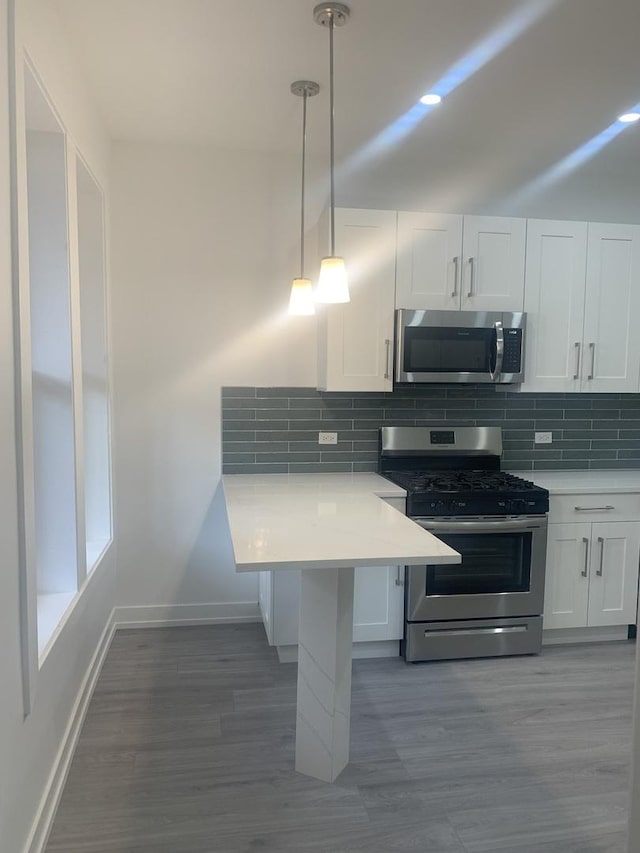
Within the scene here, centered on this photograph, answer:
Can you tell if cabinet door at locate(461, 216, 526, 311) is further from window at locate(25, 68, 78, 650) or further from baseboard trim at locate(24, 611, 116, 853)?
baseboard trim at locate(24, 611, 116, 853)

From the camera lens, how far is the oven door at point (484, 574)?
3.10 meters

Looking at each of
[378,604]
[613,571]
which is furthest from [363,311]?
[613,571]

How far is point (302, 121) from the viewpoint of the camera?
2.99m

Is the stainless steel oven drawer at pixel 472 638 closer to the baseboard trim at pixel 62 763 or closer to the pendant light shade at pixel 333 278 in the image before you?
the baseboard trim at pixel 62 763

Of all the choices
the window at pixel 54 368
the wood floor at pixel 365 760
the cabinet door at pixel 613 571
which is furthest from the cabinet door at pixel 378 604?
the window at pixel 54 368

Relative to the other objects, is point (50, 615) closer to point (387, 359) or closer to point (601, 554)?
point (387, 359)

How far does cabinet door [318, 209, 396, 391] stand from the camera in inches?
125

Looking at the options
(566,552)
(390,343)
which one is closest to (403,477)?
(390,343)

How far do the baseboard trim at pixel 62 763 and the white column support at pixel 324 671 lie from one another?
0.80m

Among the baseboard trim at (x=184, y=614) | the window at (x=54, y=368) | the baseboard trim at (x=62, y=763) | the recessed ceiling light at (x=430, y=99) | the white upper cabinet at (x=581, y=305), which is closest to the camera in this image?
the baseboard trim at (x=62, y=763)

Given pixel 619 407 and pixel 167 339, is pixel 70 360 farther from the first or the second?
pixel 619 407

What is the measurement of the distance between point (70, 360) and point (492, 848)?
2.15m

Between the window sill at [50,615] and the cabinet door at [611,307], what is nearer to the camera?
the window sill at [50,615]

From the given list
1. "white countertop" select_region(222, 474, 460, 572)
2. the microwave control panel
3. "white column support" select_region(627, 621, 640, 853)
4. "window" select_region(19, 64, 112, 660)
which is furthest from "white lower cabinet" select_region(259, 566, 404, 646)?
"white column support" select_region(627, 621, 640, 853)
